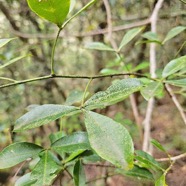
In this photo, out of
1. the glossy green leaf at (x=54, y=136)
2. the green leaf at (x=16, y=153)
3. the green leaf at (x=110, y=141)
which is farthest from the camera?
the glossy green leaf at (x=54, y=136)

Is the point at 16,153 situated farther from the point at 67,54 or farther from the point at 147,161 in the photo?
the point at 67,54

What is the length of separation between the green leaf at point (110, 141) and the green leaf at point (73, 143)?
4.4 inches

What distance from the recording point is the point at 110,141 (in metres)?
0.40

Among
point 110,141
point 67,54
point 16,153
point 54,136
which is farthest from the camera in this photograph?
point 67,54

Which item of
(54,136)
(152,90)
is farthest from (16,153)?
(152,90)

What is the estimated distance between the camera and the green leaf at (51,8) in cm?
42

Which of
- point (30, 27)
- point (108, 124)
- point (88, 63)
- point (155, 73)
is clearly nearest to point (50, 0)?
point (108, 124)

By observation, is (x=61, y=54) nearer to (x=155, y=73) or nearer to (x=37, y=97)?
(x=37, y=97)

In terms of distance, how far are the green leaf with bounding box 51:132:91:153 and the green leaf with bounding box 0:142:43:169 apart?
4 centimetres

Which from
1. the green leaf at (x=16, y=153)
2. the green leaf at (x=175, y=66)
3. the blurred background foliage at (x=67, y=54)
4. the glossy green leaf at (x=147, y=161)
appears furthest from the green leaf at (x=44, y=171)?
the blurred background foliage at (x=67, y=54)

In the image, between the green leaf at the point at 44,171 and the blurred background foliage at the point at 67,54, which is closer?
the green leaf at the point at 44,171

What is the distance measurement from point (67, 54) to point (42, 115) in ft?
7.28

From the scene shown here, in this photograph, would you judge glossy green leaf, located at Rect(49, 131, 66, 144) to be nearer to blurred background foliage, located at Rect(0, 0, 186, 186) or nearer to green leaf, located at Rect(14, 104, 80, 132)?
green leaf, located at Rect(14, 104, 80, 132)

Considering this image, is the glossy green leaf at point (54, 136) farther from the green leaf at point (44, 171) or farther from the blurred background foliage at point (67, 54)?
the blurred background foliage at point (67, 54)
